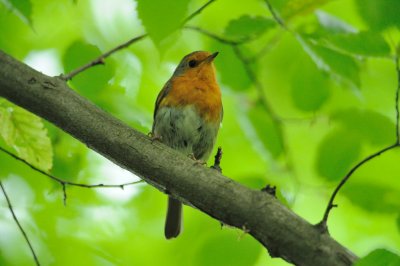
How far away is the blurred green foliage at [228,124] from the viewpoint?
8.91ft

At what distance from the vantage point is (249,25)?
2799mm

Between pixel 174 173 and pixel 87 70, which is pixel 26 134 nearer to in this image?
pixel 87 70

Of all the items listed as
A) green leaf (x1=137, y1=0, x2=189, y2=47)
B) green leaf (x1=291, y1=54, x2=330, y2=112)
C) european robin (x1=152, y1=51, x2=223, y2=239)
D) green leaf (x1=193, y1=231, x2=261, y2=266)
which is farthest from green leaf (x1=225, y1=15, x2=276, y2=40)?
european robin (x1=152, y1=51, x2=223, y2=239)

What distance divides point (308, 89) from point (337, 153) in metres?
0.39

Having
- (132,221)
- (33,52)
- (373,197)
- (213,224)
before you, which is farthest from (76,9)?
(373,197)

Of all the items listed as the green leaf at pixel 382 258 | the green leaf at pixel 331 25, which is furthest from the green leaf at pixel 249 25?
the green leaf at pixel 382 258

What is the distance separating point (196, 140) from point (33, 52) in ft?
4.88

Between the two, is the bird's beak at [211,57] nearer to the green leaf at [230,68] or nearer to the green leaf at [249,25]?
the green leaf at [230,68]

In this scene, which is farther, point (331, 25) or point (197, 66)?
point (197, 66)

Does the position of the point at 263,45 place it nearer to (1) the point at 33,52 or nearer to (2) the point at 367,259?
(1) the point at 33,52

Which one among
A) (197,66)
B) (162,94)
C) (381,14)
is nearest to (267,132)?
(381,14)

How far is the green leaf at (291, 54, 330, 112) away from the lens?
313 centimetres

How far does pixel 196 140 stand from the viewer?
470 centimetres

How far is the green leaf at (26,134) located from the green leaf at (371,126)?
1.62 meters
